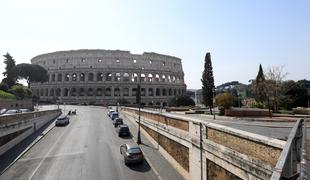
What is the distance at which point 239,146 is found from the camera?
1201 cm

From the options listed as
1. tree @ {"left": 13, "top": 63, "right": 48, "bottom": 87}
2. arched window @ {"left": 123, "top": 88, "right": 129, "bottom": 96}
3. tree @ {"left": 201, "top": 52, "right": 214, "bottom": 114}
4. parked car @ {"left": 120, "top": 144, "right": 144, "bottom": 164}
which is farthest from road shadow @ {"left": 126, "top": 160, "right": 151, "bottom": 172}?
tree @ {"left": 13, "top": 63, "right": 48, "bottom": 87}

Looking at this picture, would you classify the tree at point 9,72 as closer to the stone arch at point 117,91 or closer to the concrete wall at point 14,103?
the concrete wall at point 14,103

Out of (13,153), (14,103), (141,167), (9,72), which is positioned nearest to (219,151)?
(141,167)

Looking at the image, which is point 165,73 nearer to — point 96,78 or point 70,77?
point 96,78

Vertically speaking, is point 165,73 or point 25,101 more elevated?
point 165,73

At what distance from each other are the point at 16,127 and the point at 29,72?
84484 millimetres

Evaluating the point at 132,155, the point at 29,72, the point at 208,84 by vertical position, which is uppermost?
the point at 29,72

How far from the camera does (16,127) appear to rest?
3048 cm

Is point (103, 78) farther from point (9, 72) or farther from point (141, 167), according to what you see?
point (141, 167)

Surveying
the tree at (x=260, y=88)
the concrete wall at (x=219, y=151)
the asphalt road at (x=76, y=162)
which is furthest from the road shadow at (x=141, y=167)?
the tree at (x=260, y=88)

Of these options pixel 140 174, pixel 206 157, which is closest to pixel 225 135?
pixel 206 157

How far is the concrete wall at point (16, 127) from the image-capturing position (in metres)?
25.8

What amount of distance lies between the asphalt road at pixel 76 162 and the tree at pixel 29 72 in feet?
263

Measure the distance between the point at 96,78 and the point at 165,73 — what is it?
31622mm
